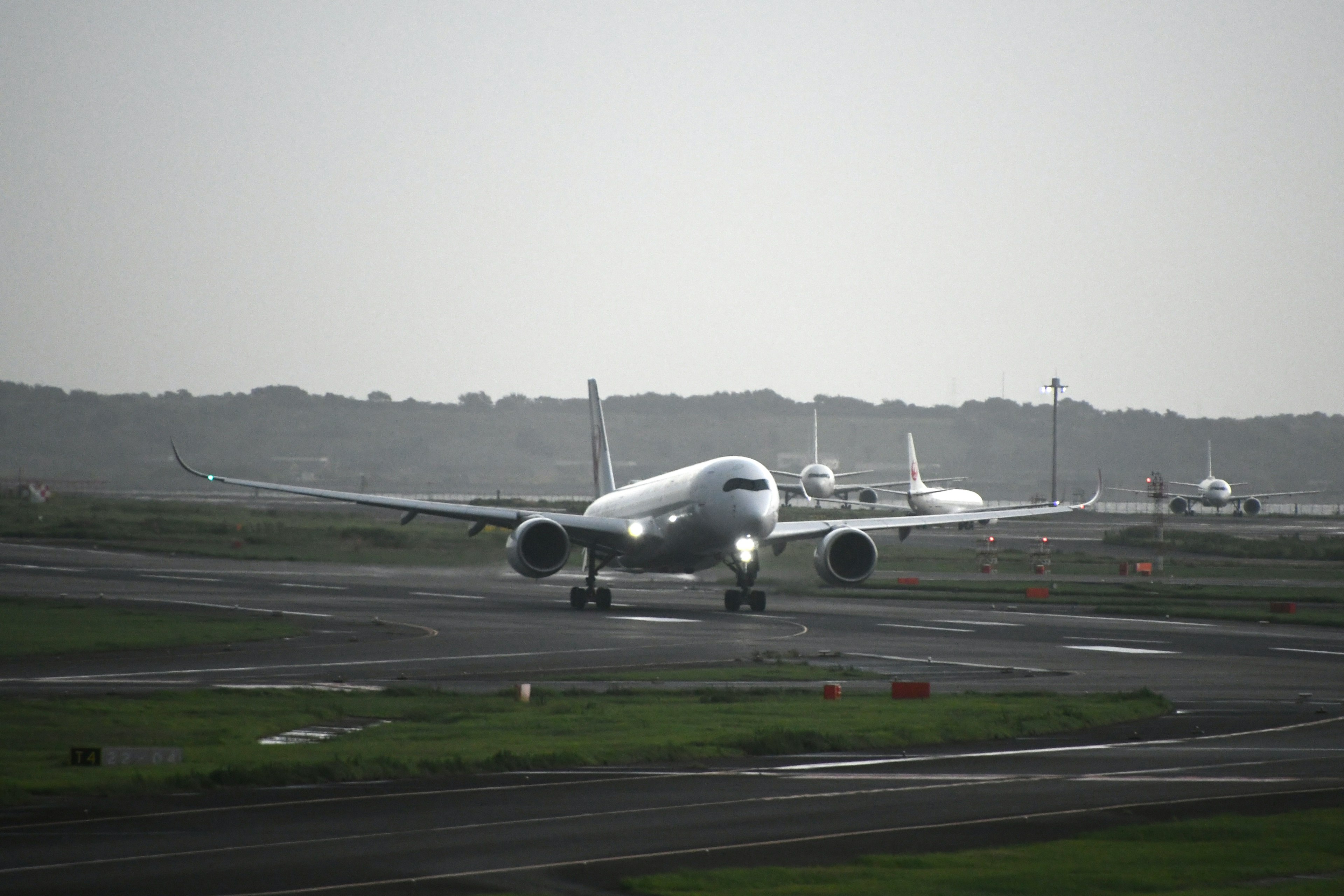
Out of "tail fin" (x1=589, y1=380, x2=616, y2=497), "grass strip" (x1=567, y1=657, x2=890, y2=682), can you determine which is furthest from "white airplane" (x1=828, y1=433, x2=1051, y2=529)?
"grass strip" (x1=567, y1=657, x2=890, y2=682)

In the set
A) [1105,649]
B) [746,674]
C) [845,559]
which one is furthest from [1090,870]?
[845,559]

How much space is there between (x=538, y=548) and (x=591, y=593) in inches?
91.5

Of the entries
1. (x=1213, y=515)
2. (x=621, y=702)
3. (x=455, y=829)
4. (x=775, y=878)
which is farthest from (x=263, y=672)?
(x=1213, y=515)

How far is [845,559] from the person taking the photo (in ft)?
142

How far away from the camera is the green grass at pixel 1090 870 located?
35.1 ft

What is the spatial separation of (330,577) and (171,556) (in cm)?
1342

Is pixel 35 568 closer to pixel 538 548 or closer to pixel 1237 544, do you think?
pixel 538 548

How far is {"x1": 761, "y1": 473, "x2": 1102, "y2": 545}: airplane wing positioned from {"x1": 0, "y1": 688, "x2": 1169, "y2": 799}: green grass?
66.6 ft

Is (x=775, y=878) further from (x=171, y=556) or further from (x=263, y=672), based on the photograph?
(x=171, y=556)

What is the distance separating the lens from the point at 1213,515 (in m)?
135

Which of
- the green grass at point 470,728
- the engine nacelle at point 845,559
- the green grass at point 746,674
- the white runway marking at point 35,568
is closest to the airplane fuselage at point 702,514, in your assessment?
the engine nacelle at point 845,559

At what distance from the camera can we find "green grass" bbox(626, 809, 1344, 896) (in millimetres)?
10695

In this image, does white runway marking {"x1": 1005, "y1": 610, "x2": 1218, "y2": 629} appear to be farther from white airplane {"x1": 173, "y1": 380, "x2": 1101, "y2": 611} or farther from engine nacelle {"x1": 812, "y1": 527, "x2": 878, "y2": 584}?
engine nacelle {"x1": 812, "y1": 527, "x2": 878, "y2": 584}

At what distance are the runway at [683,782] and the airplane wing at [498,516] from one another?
20.3 ft
